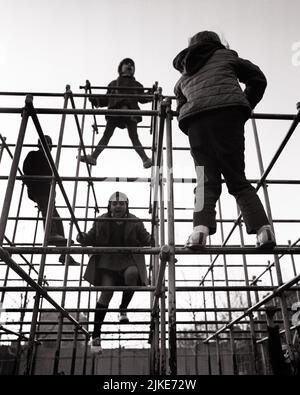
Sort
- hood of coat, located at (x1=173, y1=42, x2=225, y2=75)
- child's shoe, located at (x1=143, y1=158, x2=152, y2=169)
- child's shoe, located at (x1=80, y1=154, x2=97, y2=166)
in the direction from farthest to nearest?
child's shoe, located at (x1=143, y1=158, x2=152, y2=169), child's shoe, located at (x1=80, y1=154, x2=97, y2=166), hood of coat, located at (x1=173, y1=42, x2=225, y2=75)

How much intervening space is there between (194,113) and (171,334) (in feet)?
4.04

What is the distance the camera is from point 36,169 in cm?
400

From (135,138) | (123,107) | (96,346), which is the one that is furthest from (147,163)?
(96,346)

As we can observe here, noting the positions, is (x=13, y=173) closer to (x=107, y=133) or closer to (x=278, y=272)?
(x=278, y=272)

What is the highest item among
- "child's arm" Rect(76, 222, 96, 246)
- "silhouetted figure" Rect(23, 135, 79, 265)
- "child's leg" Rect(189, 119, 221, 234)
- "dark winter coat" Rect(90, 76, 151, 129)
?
"dark winter coat" Rect(90, 76, 151, 129)

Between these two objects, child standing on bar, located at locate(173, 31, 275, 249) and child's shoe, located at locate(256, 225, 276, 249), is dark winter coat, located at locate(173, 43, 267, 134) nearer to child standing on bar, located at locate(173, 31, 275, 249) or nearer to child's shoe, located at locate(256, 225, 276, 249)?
child standing on bar, located at locate(173, 31, 275, 249)

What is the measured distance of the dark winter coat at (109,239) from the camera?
333 centimetres

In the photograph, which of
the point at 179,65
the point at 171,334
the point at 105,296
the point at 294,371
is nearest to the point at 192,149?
the point at 179,65

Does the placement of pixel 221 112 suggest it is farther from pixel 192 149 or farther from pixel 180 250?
pixel 180 250

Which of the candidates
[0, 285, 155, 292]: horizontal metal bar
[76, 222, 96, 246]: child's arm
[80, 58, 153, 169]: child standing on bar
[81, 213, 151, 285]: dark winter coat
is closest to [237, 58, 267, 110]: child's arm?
[0, 285, 155, 292]: horizontal metal bar

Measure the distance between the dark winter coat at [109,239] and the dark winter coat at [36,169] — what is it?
99 cm

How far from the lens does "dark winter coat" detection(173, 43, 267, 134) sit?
80.5 inches

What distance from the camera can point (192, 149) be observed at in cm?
218

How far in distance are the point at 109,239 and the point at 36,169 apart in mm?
1246
